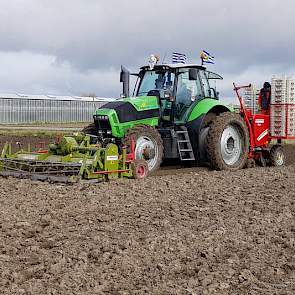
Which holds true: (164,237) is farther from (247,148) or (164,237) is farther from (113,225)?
(247,148)

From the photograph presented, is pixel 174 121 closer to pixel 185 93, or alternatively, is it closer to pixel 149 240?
pixel 185 93

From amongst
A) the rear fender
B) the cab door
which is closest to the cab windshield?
the cab door

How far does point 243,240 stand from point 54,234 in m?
1.97

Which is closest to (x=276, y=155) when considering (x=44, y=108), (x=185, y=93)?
(x=185, y=93)

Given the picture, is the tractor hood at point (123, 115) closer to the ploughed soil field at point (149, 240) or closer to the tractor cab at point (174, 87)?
the tractor cab at point (174, 87)

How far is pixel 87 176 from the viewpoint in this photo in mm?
9172

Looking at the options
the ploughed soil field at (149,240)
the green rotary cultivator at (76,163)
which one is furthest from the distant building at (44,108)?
the ploughed soil field at (149,240)

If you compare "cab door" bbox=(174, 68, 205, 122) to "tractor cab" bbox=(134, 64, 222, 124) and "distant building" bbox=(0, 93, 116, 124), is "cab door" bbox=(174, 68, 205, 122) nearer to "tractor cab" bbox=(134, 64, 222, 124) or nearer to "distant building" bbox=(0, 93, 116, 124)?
"tractor cab" bbox=(134, 64, 222, 124)

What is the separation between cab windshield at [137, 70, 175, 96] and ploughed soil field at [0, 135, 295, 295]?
3291mm

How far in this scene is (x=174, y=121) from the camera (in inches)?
442

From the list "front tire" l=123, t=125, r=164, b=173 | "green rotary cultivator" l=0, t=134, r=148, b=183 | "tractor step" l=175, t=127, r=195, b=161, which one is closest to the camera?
"green rotary cultivator" l=0, t=134, r=148, b=183

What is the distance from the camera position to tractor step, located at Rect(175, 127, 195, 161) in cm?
1105

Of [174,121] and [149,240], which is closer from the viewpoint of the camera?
[149,240]

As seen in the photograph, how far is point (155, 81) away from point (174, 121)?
982 millimetres
